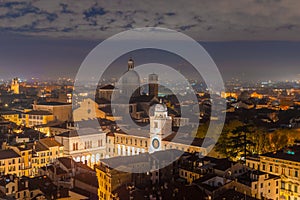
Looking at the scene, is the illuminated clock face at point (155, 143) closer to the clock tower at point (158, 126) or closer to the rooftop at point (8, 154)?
the clock tower at point (158, 126)

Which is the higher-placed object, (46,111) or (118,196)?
(46,111)

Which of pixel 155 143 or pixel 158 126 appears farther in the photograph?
pixel 155 143

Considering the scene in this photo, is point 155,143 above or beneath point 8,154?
above

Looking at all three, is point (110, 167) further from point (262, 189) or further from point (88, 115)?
point (88, 115)

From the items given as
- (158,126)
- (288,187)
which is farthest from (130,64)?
(288,187)

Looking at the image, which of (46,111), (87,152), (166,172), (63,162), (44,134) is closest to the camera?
(166,172)

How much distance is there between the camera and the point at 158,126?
2506 centimetres

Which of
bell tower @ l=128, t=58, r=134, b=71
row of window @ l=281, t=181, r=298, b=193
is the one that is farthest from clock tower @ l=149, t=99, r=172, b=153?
bell tower @ l=128, t=58, r=134, b=71

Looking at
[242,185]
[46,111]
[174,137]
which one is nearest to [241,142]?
[174,137]

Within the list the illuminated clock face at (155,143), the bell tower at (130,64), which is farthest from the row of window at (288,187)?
the bell tower at (130,64)

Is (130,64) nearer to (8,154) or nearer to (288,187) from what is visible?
(8,154)

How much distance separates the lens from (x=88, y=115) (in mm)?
37188

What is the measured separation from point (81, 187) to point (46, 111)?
25572 mm

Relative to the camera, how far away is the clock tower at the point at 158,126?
24.9m
